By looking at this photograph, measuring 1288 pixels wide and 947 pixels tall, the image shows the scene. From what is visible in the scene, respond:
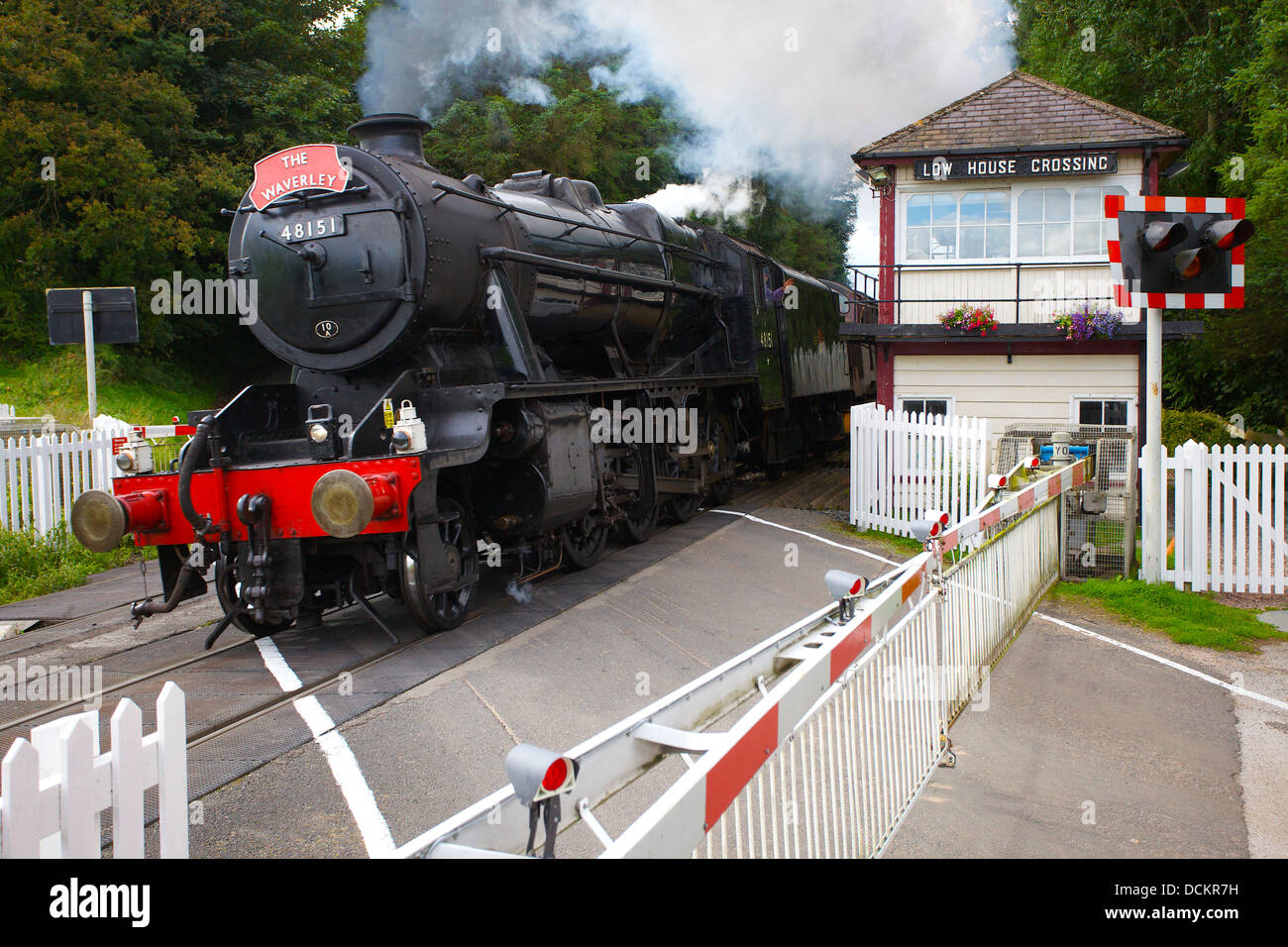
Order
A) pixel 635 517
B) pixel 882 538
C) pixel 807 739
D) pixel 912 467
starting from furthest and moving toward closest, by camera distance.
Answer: pixel 882 538, pixel 912 467, pixel 635 517, pixel 807 739

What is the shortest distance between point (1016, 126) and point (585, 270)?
7.67m

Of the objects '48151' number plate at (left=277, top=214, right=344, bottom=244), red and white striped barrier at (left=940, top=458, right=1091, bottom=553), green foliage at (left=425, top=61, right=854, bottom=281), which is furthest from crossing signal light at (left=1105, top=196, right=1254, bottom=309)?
green foliage at (left=425, top=61, right=854, bottom=281)

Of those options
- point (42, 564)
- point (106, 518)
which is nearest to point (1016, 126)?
point (106, 518)

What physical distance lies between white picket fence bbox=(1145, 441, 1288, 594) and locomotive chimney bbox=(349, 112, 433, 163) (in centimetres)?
687

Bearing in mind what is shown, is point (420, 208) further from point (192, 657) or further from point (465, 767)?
point (465, 767)

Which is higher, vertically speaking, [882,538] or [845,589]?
[845,589]

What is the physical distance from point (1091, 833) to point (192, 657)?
5523 millimetres

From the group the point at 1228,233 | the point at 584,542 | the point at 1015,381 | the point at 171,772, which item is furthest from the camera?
the point at 1015,381

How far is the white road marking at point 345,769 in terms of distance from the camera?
162 inches

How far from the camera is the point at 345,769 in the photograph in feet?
15.5

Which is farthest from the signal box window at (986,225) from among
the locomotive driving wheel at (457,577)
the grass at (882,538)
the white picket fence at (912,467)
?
the locomotive driving wheel at (457,577)

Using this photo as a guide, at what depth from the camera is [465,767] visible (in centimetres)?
483

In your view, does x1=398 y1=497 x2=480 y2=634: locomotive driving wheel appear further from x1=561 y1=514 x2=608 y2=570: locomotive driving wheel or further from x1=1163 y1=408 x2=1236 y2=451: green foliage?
x1=1163 y1=408 x2=1236 y2=451: green foliage

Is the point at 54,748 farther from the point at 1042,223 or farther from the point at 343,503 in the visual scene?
the point at 1042,223
